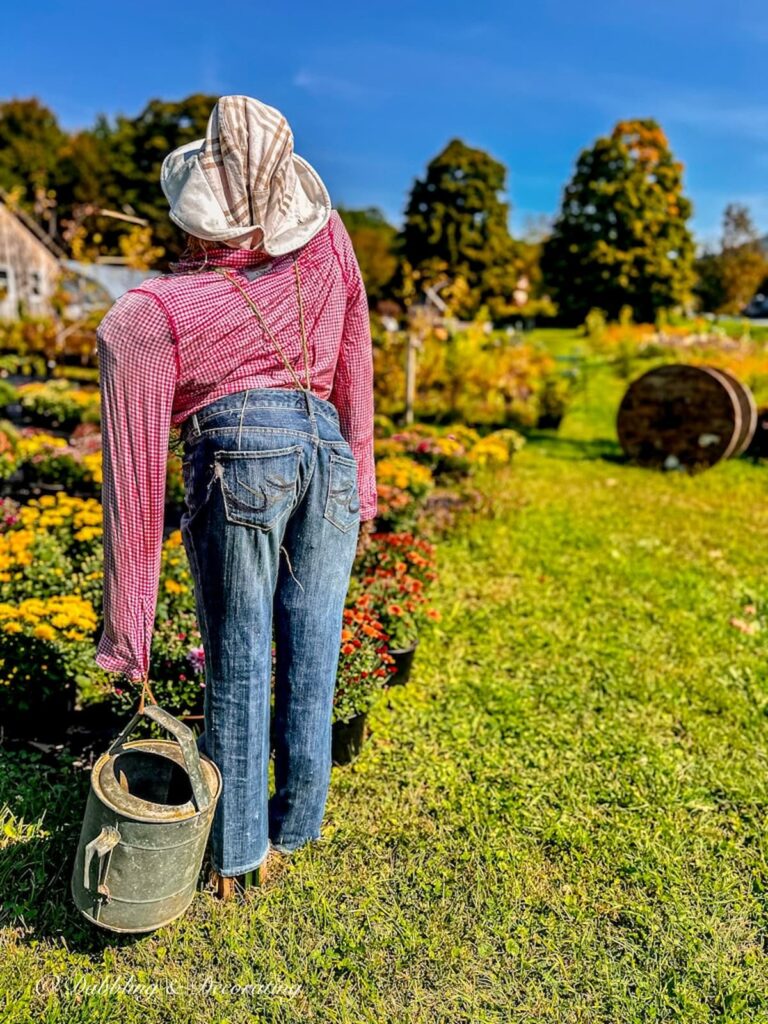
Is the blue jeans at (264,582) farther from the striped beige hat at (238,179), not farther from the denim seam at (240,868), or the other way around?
the striped beige hat at (238,179)

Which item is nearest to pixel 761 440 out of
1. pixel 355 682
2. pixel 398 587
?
pixel 398 587

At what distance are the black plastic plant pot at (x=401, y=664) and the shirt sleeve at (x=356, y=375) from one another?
125 cm

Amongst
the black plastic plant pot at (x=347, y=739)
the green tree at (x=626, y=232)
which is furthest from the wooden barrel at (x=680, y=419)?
the green tree at (x=626, y=232)

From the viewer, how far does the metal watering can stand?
177 centimetres

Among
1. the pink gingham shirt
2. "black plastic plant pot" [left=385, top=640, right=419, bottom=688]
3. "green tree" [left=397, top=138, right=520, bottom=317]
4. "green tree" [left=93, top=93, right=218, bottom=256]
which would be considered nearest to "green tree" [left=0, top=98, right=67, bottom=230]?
"green tree" [left=93, top=93, right=218, bottom=256]

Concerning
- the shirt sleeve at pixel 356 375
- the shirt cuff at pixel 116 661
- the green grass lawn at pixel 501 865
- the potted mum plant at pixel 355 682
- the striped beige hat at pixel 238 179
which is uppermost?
the striped beige hat at pixel 238 179

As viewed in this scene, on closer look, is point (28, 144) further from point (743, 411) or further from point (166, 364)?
point (166, 364)

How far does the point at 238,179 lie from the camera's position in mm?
1729

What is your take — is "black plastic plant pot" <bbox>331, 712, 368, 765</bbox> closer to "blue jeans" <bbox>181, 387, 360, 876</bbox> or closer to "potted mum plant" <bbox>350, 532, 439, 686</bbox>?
"potted mum plant" <bbox>350, 532, 439, 686</bbox>

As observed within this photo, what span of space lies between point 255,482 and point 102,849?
36.5 inches

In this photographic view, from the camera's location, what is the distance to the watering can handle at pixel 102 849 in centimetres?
175

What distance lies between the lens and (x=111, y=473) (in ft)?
5.72

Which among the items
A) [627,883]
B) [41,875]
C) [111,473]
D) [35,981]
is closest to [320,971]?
[35,981]

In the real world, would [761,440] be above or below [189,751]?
below
